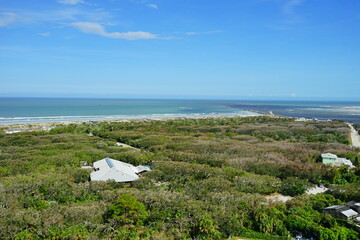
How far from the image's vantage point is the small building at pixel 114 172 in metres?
21.4

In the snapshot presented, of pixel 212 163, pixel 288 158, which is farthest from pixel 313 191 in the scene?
pixel 212 163

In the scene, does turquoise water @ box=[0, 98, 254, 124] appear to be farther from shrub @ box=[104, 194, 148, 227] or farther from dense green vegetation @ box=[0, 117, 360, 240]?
shrub @ box=[104, 194, 148, 227]

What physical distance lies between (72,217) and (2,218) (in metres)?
3.34

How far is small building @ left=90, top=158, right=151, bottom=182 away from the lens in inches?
843

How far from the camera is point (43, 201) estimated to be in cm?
1641

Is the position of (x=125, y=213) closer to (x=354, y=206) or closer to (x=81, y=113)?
(x=354, y=206)

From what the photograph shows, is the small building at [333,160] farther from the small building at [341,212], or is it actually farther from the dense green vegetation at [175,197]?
the small building at [341,212]

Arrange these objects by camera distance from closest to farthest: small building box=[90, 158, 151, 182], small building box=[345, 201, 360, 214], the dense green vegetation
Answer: the dense green vegetation
small building box=[345, 201, 360, 214]
small building box=[90, 158, 151, 182]

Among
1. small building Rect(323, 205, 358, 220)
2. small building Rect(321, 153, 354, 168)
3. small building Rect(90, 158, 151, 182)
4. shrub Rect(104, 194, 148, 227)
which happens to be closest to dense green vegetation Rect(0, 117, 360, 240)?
shrub Rect(104, 194, 148, 227)

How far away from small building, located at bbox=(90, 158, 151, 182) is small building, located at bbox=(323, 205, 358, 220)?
1367 centimetres

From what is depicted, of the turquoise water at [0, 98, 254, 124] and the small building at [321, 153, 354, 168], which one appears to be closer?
the small building at [321, 153, 354, 168]

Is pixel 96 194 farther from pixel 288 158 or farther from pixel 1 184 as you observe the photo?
pixel 288 158

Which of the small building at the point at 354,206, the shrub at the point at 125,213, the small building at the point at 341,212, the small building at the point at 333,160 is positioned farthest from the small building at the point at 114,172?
the small building at the point at 333,160

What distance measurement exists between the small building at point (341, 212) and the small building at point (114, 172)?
44.9 feet
